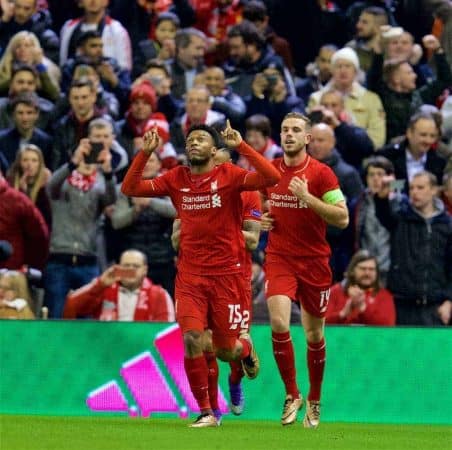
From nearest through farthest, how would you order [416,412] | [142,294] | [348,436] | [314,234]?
[348,436]
[314,234]
[416,412]
[142,294]

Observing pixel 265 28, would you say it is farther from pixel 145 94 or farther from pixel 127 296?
pixel 127 296

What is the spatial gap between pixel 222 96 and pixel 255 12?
1.54m

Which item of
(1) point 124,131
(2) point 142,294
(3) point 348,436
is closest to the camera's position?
(3) point 348,436

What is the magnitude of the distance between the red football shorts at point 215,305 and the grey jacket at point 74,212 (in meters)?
4.54

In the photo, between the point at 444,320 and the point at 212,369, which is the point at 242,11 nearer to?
the point at 444,320

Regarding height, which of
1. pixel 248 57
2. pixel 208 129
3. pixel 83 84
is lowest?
pixel 83 84

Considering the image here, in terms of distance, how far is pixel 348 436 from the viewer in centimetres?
1088

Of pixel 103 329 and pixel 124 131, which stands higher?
pixel 124 131

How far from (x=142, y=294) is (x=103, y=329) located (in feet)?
3.27

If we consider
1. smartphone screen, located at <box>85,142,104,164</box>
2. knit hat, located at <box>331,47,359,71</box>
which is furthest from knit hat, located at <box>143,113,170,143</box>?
knit hat, located at <box>331,47,359,71</box>

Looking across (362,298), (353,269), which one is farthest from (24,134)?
(362,298)

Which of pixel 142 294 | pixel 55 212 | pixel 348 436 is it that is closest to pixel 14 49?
pixel 55 212

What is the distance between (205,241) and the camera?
11.0 m

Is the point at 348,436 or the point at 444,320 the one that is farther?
the point at 444,320
